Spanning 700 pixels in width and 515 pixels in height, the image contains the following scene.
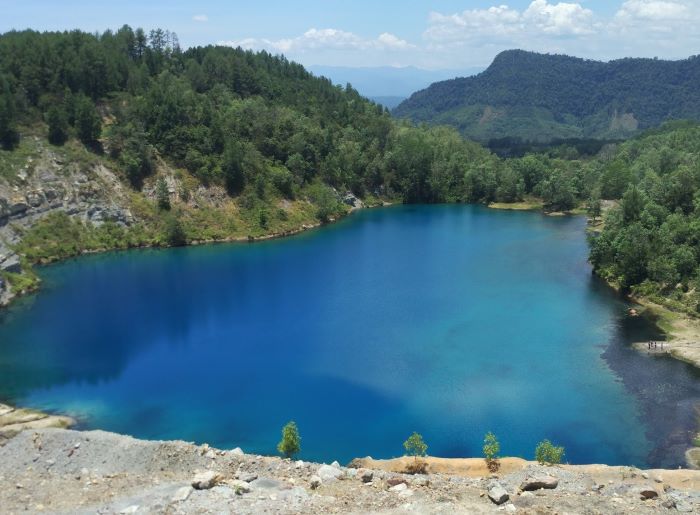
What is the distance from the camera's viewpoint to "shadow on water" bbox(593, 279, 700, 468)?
1517 inches

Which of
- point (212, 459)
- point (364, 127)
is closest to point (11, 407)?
point (212, 459)

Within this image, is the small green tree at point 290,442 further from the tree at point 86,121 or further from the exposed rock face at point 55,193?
the tree at point 86,121

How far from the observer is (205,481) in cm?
2530

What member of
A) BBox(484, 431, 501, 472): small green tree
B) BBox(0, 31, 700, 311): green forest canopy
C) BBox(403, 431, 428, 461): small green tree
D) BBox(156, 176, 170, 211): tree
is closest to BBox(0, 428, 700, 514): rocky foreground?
BBox(484, 431, 501, 472): small green tree

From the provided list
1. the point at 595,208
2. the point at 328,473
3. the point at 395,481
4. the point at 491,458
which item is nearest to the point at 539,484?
the point at 395,481

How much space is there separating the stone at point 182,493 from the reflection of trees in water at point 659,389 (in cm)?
2735

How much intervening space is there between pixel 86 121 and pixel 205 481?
8200cm

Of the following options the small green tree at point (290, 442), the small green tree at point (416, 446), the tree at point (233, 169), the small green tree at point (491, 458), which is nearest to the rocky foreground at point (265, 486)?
the small green tree at point (491, 458)

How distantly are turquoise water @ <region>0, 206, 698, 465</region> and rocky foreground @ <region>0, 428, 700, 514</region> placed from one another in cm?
811

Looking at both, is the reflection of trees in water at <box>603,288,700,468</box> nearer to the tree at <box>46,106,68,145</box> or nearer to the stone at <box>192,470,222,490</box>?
the stone at <box>192,470,222,490</box>

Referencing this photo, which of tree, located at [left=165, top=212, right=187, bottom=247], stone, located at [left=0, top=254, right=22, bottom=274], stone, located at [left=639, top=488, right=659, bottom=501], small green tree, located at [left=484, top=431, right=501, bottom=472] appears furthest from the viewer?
tree, located at [left=165, top=212, right=187, bottom=247]

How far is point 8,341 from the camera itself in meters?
55.1

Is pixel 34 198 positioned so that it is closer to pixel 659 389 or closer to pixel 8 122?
pixel 8 122

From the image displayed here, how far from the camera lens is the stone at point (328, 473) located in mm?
27234
